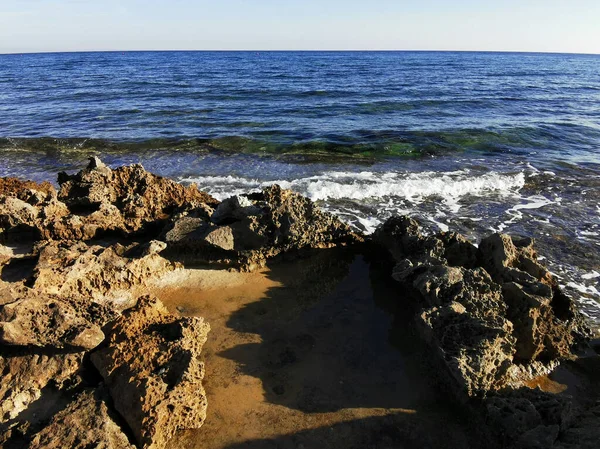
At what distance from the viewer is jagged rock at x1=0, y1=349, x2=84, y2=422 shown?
332 cm

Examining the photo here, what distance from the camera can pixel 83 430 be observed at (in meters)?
2.97

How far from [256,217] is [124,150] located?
10052mm

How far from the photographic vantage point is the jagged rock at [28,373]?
3.32 meters

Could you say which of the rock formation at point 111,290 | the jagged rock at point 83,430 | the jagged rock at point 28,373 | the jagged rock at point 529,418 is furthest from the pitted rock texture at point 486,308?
the jagged rock at point 28,373

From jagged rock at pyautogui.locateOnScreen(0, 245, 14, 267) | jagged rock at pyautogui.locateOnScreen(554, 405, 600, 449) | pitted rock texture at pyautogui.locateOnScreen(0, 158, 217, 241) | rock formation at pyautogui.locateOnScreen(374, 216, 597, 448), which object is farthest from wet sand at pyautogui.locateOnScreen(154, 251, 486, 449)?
jagged rock at pyautogui.locateOnScreen(0, 245, 14, 267)

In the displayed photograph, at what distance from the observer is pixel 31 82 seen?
31250 millimetres

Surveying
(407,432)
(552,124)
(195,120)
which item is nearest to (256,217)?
(407,432)

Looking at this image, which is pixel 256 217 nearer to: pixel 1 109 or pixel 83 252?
pixel 83 252

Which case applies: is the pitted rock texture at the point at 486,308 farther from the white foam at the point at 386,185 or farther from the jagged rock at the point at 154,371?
the white foam at the point at 386,185

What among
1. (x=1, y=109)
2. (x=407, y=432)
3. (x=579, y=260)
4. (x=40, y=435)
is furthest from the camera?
(x=1, y=109)

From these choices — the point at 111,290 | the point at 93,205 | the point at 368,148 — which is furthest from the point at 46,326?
the point at 368,148

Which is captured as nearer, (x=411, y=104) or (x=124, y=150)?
(x=124, y=150)

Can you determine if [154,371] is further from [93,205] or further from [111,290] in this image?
[93,205]

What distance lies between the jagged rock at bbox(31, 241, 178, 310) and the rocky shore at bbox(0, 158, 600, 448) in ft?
0.05
